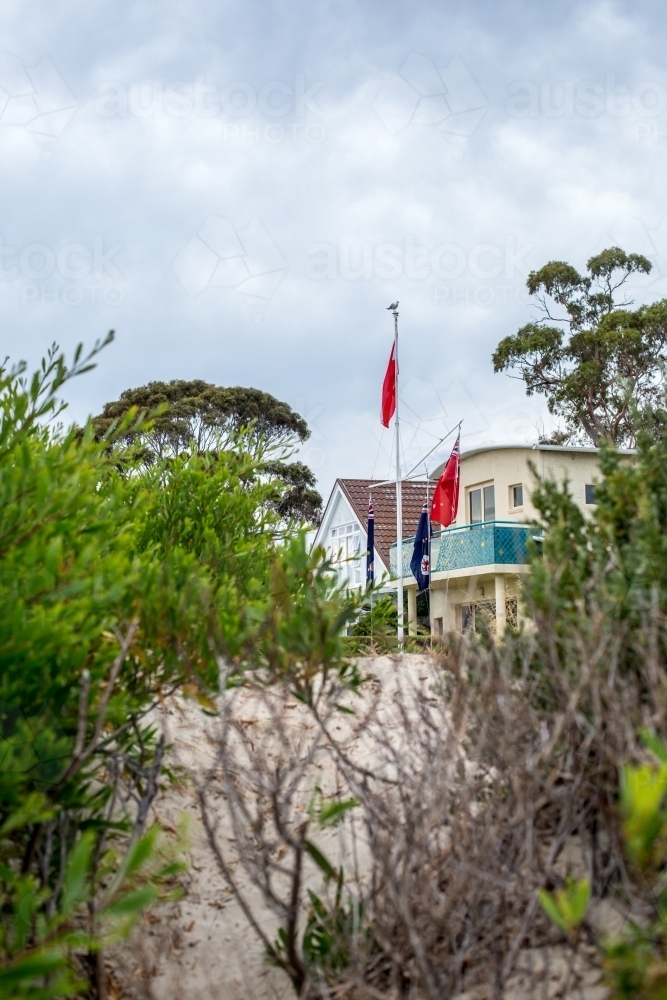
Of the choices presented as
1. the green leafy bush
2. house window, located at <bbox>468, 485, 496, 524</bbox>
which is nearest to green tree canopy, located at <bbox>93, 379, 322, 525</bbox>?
house window, located at <bbox>468, 485, 496, 524</bbox>

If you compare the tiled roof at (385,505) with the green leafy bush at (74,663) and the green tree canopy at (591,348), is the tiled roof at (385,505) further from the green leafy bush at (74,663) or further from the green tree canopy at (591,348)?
the green leafy bush at (74,663)

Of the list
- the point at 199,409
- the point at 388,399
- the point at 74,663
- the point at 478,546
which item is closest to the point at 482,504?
the point at 478,546

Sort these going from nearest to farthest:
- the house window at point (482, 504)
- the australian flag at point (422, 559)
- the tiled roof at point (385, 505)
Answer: the australian flag at point (422, 559) → the house window at point (482, 504) → the tiled roof at point (385, 505)

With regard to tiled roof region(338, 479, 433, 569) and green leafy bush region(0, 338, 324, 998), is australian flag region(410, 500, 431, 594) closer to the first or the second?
tiled roof region(338, 479, 433, 569)

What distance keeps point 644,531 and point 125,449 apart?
12.7ft

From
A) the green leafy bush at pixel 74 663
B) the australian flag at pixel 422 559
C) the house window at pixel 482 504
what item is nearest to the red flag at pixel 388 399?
the australian flag at pixel 422 559

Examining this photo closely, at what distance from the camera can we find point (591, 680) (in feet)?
11.8

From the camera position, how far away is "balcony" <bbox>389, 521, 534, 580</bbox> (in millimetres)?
26547

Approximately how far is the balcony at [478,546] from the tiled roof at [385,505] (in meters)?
4.99

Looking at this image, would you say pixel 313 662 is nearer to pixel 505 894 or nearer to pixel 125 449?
pixel 505 894

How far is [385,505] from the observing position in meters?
36.3

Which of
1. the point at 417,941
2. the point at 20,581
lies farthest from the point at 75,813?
the point at 417,941

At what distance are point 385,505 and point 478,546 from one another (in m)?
9.47

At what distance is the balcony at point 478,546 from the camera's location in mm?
26547
